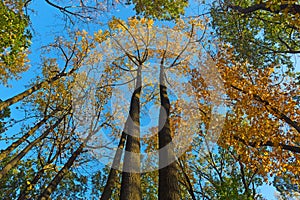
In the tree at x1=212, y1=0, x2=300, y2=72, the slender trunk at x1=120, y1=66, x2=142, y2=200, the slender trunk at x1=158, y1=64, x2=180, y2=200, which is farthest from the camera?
the tree at x1=212, y1=0, x2=300, y2=72

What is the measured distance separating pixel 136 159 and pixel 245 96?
10.9ft

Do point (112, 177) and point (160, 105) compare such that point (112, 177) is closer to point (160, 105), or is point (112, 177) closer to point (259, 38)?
point (160, 105)

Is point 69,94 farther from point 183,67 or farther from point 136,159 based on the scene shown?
point 136,159

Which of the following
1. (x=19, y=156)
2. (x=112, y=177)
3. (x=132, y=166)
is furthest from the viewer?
(x=19, y=156)

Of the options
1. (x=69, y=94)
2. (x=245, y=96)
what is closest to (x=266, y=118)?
(x=245, y=96)

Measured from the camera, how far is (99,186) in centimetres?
1150

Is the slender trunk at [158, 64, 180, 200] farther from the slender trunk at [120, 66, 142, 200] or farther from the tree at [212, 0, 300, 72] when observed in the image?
the tree at [212, 0, 300, 72]

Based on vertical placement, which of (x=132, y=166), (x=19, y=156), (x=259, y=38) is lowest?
(x=132, y=166)

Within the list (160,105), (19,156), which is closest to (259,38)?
(160,105)

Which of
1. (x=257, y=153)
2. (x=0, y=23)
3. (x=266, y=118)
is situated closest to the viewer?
(x=0, y=23)

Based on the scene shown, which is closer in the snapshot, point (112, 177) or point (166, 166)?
point (166, 166)

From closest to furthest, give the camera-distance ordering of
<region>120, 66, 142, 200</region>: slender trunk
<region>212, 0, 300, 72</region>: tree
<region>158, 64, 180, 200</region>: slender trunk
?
<region>158, 64, 180, 200</region>: slender trunk → <region>120, 66, 142, 200</region>: slender trunk → <region>212, 0, 300, 72</region>: tree

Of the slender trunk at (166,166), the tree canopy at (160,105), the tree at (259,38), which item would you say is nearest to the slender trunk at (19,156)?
the tree canopy at (160,105)

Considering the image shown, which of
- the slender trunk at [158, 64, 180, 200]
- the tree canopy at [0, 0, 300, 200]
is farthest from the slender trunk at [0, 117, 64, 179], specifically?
the slender trunk at [158, 64, 180, 200]
